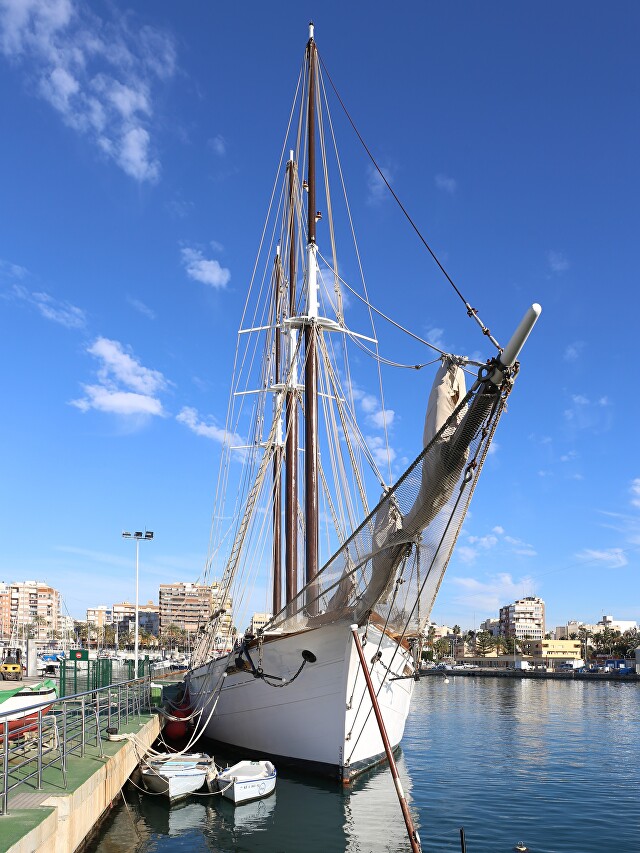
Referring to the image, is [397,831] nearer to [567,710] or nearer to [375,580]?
[375,580]

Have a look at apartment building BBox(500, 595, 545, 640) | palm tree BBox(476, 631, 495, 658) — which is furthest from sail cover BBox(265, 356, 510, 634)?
apartment building BBox(500, 595, 545, 640)

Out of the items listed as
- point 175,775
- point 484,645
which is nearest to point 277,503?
point 175,775

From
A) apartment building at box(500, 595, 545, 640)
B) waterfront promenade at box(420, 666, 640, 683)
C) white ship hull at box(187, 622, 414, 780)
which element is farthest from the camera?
apartment building at box(500, 595, 545, 640)

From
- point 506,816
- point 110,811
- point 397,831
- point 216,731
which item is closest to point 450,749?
point 216,731

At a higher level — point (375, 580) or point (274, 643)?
point (375, 580)

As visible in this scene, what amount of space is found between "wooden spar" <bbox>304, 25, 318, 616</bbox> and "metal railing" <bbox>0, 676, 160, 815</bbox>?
607 cm

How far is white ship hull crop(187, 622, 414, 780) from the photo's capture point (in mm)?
17672

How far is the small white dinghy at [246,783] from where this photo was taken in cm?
1666

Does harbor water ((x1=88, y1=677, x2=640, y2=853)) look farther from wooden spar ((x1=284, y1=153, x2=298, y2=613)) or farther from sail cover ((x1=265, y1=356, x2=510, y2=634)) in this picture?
wooden spar ((x1=284, y1=153, x2=298, y2=613))

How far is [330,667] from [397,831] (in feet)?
13.7

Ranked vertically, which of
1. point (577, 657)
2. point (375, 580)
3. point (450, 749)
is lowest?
point (577, 657)

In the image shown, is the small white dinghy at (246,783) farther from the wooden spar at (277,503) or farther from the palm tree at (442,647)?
the palm tree at (442,647)

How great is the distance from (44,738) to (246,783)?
480 cm

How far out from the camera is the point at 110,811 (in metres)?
15.3
